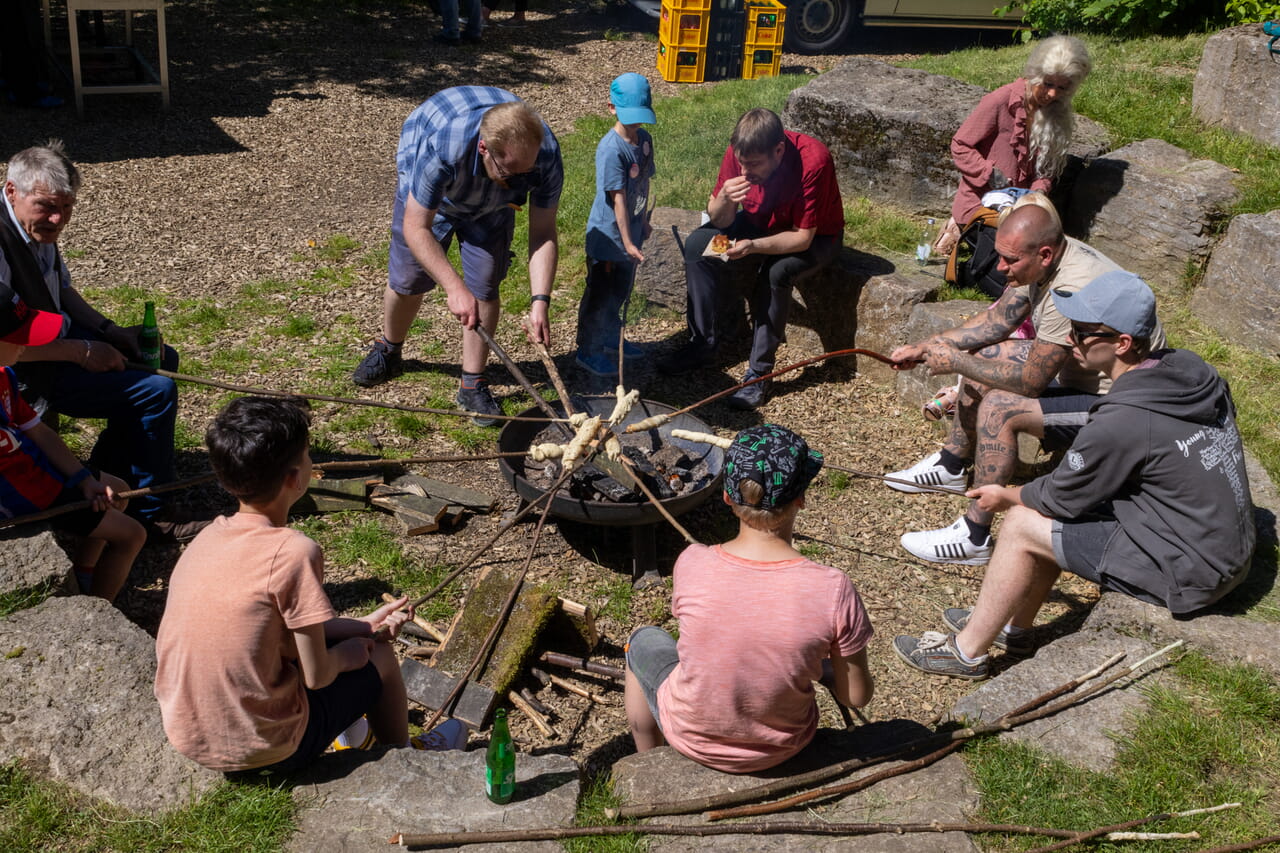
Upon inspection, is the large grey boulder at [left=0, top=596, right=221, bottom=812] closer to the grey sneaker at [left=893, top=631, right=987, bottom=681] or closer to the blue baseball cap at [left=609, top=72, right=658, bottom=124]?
the grey sneaker at [left=893, top=631, right=987, bottom=681]

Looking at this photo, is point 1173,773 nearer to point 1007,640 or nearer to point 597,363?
point 1007,640

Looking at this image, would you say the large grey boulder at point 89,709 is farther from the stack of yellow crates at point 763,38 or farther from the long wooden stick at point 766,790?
the stack of yellow crates at point 763,38

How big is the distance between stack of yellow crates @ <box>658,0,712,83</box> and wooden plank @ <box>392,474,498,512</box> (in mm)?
7831

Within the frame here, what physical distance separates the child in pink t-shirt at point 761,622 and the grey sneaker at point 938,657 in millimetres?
1418

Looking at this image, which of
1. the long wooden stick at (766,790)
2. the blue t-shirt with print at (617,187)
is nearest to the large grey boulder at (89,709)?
the long wooden stick at (766,790)

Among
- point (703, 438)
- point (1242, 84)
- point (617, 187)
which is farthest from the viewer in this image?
point (1242, 84)

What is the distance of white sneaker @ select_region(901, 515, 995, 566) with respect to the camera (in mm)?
5207

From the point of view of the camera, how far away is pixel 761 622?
296cm

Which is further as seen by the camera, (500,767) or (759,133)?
(759,133)

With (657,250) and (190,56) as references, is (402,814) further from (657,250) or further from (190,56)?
(190,56)

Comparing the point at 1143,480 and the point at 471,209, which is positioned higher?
the point at 471,209

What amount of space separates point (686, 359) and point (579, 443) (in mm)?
2213

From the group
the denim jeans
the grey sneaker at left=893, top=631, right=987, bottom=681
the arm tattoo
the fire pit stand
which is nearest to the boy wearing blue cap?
the fire pit stand

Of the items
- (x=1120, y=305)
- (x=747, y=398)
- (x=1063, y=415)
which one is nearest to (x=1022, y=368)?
(x=1063, y=415)
